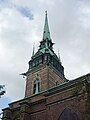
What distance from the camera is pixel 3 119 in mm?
29594

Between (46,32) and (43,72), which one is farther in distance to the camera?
(46,32)

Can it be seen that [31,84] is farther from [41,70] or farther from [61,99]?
[61,99]

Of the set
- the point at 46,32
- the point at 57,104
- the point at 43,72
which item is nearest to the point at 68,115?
the point at 57,104

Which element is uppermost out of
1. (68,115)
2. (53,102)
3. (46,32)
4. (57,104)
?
(46,32)

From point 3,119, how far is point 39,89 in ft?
32.9

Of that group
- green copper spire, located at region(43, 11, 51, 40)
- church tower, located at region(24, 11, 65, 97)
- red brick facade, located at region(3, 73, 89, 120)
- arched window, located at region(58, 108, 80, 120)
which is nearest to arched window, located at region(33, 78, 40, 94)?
church tower, located at region(24, 11, 65, 97)

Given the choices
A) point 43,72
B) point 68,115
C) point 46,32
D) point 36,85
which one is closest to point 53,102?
point 68,115

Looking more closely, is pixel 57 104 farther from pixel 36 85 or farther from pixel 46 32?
pixel 46 32

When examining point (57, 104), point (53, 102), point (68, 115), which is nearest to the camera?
point (68, 115)

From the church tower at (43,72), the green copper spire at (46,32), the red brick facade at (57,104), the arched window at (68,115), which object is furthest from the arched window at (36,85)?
the arched window at (68,115)

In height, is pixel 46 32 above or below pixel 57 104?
above

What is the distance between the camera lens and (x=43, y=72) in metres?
39.6

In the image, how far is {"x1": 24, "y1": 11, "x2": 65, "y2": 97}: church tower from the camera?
38531 millimetres

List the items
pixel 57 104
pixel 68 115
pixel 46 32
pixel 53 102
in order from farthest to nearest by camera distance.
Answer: pixel 46 32
pixel 53 102
pixel 57 104
pixel 68 115
